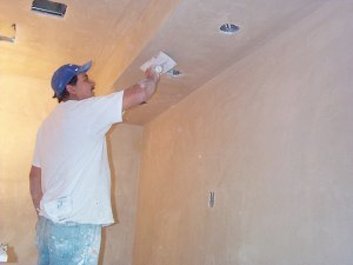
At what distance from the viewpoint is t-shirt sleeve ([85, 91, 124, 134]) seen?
6.60 feet

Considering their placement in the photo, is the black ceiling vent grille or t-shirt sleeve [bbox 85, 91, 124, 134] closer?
t-shirt sleeve [bbox 85, 91, 124, 134]

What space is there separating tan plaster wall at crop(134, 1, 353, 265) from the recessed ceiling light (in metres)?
0.25

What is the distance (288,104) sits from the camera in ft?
6.83

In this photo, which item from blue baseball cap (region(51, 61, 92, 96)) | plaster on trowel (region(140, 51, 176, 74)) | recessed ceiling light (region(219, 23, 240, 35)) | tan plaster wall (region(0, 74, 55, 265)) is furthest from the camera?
tan plaster wall (region(0, 74, 55, 265))

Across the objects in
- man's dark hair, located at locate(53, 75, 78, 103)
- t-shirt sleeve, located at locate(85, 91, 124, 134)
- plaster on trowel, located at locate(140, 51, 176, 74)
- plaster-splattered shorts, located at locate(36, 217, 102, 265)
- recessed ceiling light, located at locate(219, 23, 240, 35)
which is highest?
recessed ceiling light, located at locate(219, 23, 240, 35)

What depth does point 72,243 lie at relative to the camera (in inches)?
78.7

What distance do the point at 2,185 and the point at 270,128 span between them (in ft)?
10.1

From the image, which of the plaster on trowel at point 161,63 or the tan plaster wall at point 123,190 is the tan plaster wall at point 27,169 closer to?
the tan plaster wall at point 123,190

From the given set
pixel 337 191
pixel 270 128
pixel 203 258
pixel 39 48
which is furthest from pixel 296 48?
pixel 39 48

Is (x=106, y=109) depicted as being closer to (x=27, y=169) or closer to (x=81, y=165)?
(x=81, y=165)

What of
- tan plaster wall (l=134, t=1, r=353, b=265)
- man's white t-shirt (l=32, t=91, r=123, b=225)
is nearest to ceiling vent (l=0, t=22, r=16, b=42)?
man's white t-shirt (l=32, t=91, r=123, b=225)

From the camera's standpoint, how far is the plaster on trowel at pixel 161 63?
8.46ft

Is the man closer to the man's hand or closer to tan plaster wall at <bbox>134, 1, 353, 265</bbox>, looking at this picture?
the man's hand

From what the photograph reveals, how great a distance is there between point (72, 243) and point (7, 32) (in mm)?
2046
